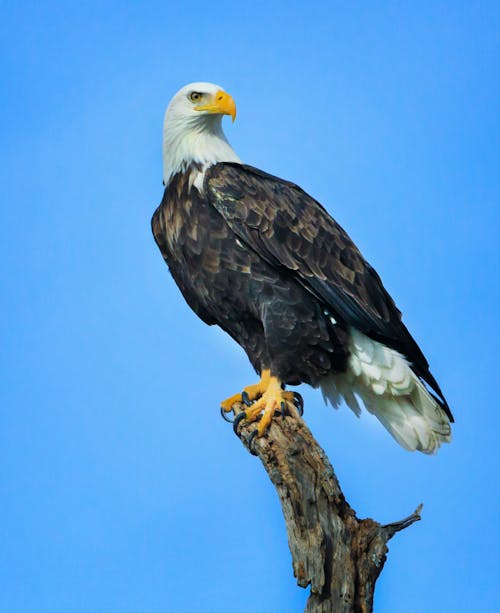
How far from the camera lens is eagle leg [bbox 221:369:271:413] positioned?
6.96 metres

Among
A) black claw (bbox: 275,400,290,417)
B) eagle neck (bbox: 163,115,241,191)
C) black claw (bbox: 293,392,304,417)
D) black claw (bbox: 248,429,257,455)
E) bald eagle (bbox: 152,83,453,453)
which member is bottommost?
black claw (bbox: 248,429,257,455)

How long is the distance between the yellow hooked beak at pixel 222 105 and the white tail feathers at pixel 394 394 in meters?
1.84

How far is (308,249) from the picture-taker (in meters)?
6.92

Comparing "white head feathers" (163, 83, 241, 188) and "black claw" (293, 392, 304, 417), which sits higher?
"white head feathers" (163, 83, 241, 188)

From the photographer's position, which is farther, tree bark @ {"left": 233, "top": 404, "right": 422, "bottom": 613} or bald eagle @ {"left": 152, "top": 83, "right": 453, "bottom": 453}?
bald eagle @ {"left": 152, "top": 83, "right": 453, "bottom": 453}

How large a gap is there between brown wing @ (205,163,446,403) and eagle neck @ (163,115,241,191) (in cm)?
15

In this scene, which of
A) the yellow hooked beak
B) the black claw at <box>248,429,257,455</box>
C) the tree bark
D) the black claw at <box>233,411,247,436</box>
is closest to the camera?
the tree bark

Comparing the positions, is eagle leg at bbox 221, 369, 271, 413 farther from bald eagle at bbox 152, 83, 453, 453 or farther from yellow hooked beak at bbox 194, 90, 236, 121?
yellow hooked beak at bbox 194, 90, 236, 121

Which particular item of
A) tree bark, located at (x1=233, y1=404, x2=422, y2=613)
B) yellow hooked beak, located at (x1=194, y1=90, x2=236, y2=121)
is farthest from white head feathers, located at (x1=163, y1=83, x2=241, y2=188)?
tree bark, located at (x1=233, y1=404, x2=422, y2=613)

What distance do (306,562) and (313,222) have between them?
2439 millimetres

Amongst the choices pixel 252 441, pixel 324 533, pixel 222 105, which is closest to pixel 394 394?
pixel 252 441

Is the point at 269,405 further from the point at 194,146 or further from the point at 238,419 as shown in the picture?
the point at 194,146

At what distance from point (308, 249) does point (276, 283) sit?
0.36 meters

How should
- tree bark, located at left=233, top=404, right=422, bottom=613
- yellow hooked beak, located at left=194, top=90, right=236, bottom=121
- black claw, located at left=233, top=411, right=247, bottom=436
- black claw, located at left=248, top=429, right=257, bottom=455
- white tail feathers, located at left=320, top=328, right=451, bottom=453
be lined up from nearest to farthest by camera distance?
1. tree bark, located at left=233, top=404, right=422, bottom=613
2. black claw, located at left=248, top=429, right=257, bottom=455
3. black claw, located at left=233, top=411, right=247, bottom=436
4. white tail feathers, located at left=320, top=328, right=451, bottom=453
5. yellow hooked beak, located at left=194, top=90, right=236, bottom=121
